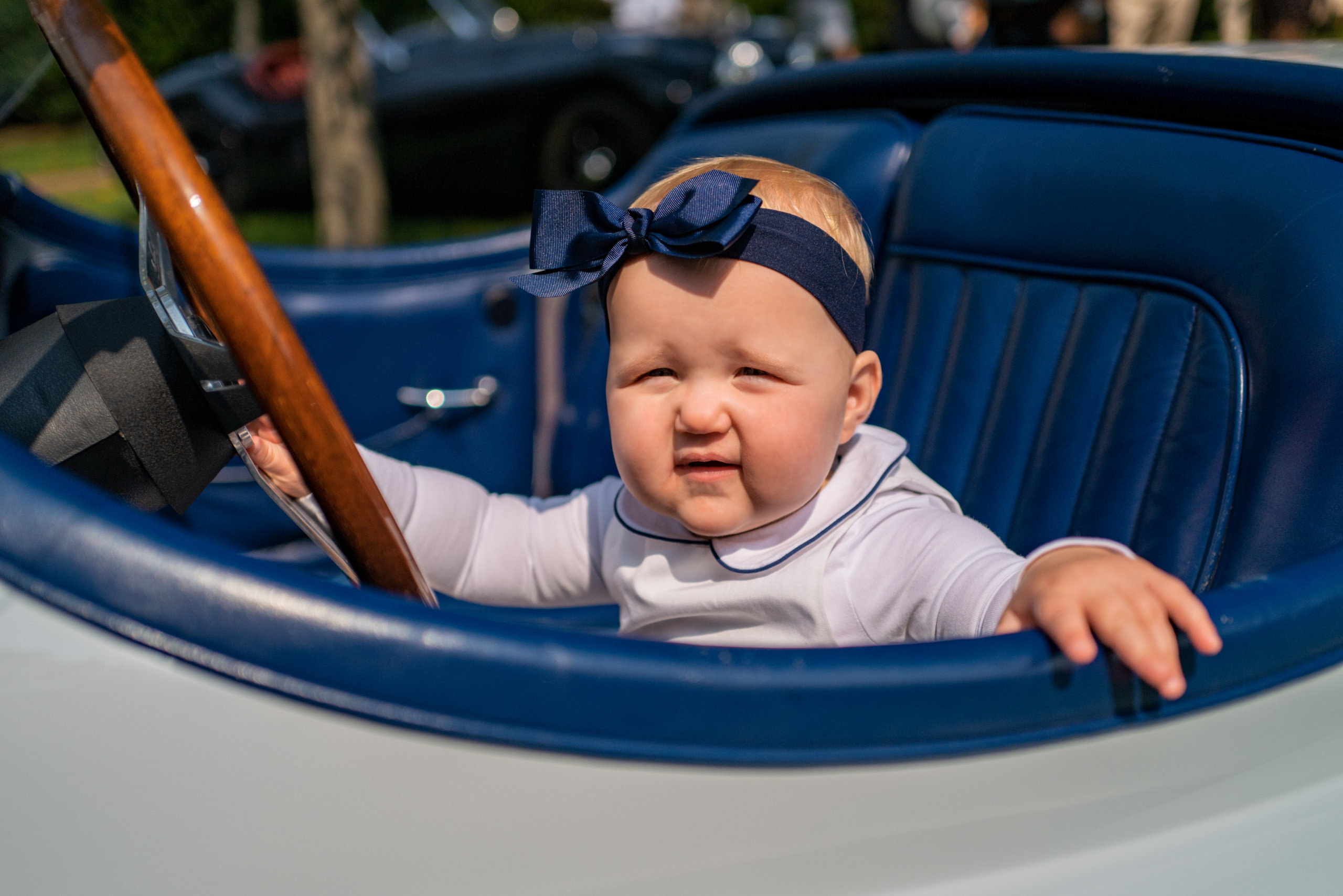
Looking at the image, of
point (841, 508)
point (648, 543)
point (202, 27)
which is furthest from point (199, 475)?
point (202, 27)

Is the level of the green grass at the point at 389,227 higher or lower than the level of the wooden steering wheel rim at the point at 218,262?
lower

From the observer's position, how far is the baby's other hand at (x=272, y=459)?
97 centimetres

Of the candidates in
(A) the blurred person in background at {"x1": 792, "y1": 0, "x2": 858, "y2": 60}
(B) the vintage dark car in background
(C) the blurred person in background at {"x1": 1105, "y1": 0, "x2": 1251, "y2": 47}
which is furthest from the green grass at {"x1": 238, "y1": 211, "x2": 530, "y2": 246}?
(C) the blurred person in background at {"x1": 1105, "y1": 0, "x2": 1251, "y2": 47}

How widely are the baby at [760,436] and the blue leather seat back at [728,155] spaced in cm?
41

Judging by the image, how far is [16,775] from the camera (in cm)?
64

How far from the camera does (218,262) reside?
66 cm

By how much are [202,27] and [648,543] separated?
27.4ft

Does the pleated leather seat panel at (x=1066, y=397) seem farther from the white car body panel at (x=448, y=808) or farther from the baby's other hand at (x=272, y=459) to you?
the baby's other hand at (x=272, y=459)

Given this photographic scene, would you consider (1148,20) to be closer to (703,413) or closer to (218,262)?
(703,413)

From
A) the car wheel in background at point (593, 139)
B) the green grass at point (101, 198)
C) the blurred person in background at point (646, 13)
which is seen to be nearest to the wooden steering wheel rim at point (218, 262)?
the green grass at point (101, 198)

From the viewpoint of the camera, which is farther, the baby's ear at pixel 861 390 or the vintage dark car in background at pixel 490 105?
the vintage dark car in background at pixel 490 105

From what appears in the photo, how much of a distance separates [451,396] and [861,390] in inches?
37.3

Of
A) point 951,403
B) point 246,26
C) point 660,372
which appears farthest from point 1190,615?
point 246,26

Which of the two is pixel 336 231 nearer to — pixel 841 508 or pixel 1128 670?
pixel 841 508
